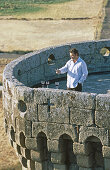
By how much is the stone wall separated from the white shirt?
1.79 meters

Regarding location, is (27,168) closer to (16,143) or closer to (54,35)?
(16,143)

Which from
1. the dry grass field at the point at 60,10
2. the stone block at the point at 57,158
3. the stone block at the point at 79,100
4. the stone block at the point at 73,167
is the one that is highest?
the dry grass field at the point at 60,10

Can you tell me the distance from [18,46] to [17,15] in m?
15.0

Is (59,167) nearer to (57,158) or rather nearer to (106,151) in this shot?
(57,158)

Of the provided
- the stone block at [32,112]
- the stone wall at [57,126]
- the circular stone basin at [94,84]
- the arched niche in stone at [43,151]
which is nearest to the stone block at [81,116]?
the stone wall at [57,126]

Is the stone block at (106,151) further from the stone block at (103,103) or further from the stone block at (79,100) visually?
the stone block at (79,100)

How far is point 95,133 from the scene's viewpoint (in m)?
23.2

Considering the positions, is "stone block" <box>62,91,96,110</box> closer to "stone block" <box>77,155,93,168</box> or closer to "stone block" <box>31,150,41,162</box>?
"stone block" <box>77,155,93,168</box>

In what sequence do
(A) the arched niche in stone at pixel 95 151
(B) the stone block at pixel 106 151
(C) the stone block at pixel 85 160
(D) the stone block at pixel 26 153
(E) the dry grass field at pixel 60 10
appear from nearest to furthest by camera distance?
(B) the stone block at pixel 106 151 → (A) the arched niche in stone at pixel 95 151 → (C) the stone block at pixel 85 160 → (D) the stone block at pixel 26 153 → (E) the dry grass field at pixel 60 10

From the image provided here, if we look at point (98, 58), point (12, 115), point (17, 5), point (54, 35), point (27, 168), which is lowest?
point (27, 168)

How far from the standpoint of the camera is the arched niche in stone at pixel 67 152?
24016mm

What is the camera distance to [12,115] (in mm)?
25094

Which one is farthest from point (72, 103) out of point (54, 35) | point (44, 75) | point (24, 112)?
point (54, 35)

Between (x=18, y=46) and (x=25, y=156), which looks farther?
(x=18, y=46)
